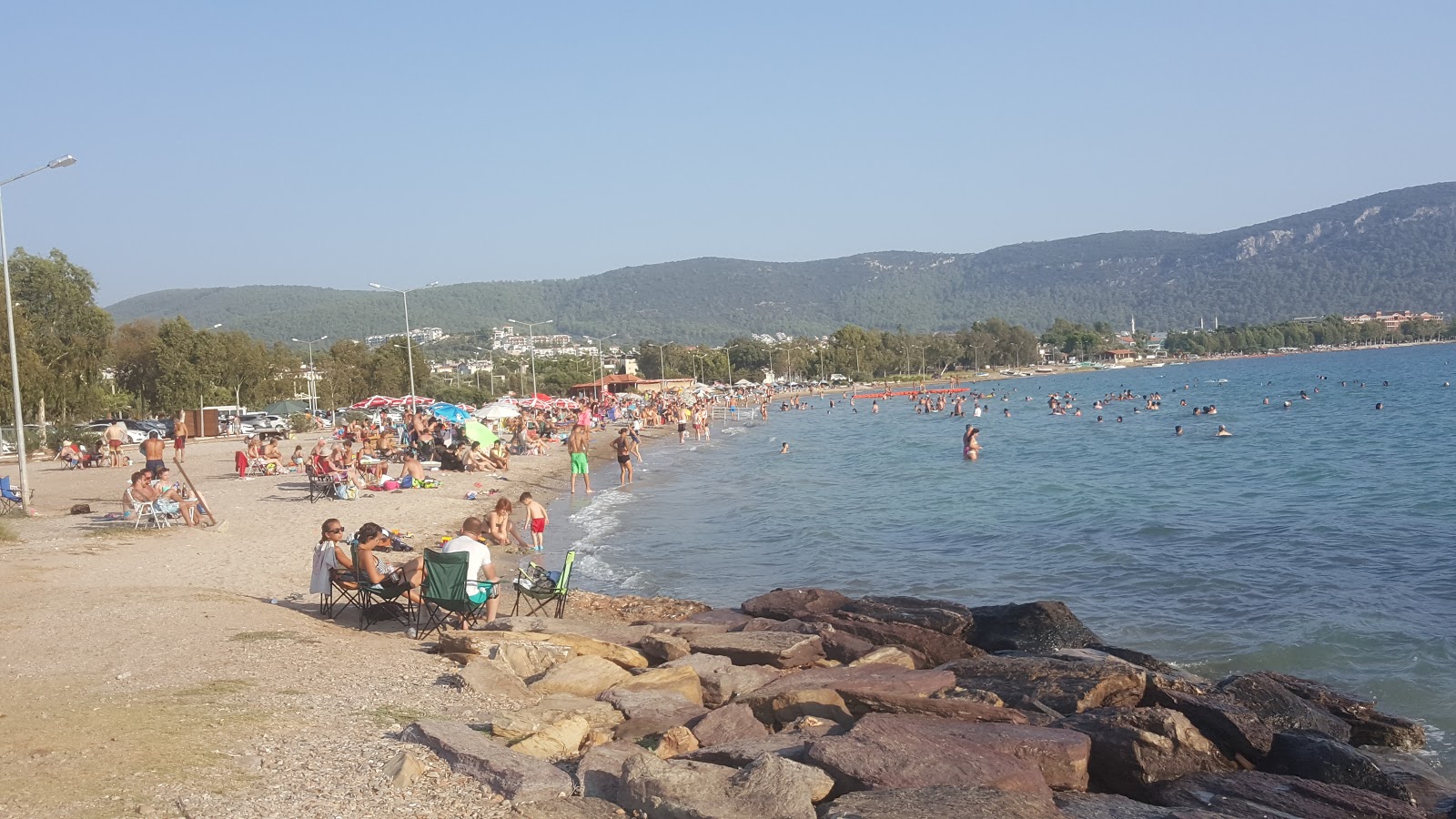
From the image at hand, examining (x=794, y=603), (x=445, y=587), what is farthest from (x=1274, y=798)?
(x=445, y=587)

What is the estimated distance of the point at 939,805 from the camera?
494cm

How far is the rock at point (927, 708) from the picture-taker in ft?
22.1

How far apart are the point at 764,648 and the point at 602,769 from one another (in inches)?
133

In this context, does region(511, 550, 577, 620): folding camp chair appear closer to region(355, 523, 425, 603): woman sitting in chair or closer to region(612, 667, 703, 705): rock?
region(355, 523, 425, 603): woman sitting in chair

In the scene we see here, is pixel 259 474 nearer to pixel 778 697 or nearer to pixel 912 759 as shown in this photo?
pixel 778 697

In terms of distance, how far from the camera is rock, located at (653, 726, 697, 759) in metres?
6.06

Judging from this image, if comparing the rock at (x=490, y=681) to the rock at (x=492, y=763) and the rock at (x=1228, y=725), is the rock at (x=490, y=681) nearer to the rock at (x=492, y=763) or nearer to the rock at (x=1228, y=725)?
the rock at (x=492, y=763)

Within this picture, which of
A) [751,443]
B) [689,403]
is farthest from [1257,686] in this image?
[689,403]

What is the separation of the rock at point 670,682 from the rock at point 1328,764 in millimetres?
3571

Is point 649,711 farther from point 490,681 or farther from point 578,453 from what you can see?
point 578,453

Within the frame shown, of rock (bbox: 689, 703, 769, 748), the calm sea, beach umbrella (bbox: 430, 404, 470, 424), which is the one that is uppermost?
beach umbrella (bbox: 430, 404, 470, 424)

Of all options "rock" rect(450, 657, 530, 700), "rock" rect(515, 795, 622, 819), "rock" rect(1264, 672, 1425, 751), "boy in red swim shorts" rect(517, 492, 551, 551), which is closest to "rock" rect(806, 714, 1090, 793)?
A: "rock" rect(515, 795, 622, 819)

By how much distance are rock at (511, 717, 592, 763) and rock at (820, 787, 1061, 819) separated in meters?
1.57

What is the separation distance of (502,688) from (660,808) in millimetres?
2417
